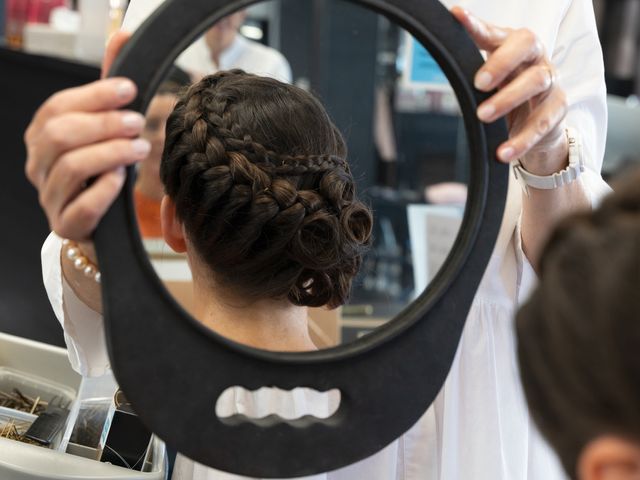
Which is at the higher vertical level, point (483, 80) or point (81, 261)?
point (483, 80)

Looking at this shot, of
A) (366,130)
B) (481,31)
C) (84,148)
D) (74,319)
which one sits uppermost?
(481,31)

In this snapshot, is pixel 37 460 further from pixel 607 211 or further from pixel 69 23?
pixel 69 23

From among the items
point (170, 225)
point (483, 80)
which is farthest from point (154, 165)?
point (483, 80)

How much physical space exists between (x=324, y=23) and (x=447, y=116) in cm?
65

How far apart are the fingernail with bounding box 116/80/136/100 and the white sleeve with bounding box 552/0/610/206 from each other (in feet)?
1.47

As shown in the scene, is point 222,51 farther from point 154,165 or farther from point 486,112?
point 486,112

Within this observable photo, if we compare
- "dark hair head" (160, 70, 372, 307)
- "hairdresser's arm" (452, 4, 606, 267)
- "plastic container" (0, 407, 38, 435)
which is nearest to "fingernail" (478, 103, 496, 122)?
"hairdresser's arm" (452, 4, 606, 267)

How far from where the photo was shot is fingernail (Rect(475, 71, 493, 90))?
0.56 m

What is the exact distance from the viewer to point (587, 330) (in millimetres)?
359

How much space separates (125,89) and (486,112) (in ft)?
0.78

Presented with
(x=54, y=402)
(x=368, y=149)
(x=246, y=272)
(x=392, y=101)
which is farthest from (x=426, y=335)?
(x=392, y=101)

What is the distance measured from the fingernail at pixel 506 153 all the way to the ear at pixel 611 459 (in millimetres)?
247

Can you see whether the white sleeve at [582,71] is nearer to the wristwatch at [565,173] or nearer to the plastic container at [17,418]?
the wristwatch at [565,173]

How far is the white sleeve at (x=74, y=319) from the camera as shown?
71 centimetres
